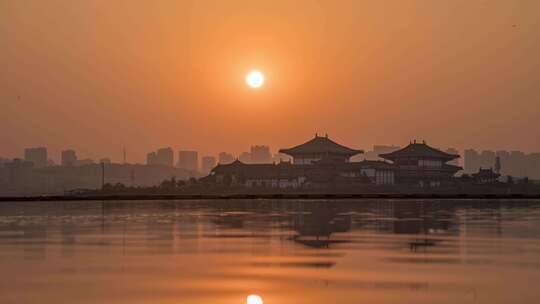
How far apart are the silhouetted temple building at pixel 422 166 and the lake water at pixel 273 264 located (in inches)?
2937

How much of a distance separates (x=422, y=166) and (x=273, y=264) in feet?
305

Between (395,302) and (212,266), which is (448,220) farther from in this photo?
(395,302)

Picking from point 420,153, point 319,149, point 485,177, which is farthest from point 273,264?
point 485,177

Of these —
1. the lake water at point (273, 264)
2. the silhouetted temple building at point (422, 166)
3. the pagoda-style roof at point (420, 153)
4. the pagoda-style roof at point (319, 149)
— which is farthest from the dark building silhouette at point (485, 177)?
the lake water at point (273, 264)

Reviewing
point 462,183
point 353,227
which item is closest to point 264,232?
point 353,227

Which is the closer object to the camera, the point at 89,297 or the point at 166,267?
the point at 89,297

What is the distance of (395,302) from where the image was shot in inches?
615

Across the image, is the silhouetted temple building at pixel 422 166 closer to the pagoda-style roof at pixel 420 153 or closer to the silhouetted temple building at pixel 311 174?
the pagoda-style roof at pixel 420 153

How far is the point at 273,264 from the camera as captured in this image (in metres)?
22.0

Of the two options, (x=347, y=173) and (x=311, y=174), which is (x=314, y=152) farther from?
(x=347, y=173)

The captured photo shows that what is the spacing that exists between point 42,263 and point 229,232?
12449mm

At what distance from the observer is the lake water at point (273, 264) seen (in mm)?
16719

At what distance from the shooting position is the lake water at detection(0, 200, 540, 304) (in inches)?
658

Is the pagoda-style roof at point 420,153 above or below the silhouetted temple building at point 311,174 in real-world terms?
above
